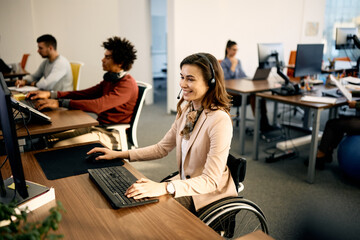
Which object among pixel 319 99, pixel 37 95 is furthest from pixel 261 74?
pixel 37 95

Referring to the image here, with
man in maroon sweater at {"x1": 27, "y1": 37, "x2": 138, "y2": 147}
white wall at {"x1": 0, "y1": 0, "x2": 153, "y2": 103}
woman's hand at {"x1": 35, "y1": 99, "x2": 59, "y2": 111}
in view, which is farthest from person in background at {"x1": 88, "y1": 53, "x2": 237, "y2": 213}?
white wall at {"x1": 0, "y1": 0, "x2": 153, "y2": 103}

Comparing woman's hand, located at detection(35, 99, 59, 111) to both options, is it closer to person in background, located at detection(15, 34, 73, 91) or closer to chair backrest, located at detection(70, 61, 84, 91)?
person in background, located at detection(15, 34, 73, 91)

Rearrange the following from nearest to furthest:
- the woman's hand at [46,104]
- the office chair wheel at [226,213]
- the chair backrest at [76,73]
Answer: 1. the office chair wheel at [226,213]
2. the woman's hand at [46,104]
3. the chair backrest at [76,73]

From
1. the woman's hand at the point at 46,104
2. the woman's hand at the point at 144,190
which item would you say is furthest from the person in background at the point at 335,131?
the woman's hand at the point at 46,104

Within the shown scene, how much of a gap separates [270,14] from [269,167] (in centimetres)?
427

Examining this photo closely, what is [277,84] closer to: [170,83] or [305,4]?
[170,83]

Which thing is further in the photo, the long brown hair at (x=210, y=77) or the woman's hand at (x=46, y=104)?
the woman's hand at (x=46, y=104)

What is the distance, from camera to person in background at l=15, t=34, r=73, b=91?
3580 millimetres

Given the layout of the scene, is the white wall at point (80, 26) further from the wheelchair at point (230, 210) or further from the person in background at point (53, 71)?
the wheelchair at point (230, 210)

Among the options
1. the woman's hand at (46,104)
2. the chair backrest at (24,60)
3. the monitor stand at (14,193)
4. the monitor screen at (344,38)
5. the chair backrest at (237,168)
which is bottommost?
the chair backrest at (237,168)

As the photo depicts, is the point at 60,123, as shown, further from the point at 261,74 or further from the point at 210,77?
the point at 261,74

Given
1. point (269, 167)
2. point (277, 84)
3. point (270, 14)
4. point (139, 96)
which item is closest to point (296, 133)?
point (277, 84)

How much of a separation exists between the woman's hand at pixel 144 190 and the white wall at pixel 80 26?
4.94 m

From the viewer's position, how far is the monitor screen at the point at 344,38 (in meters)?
3.90
